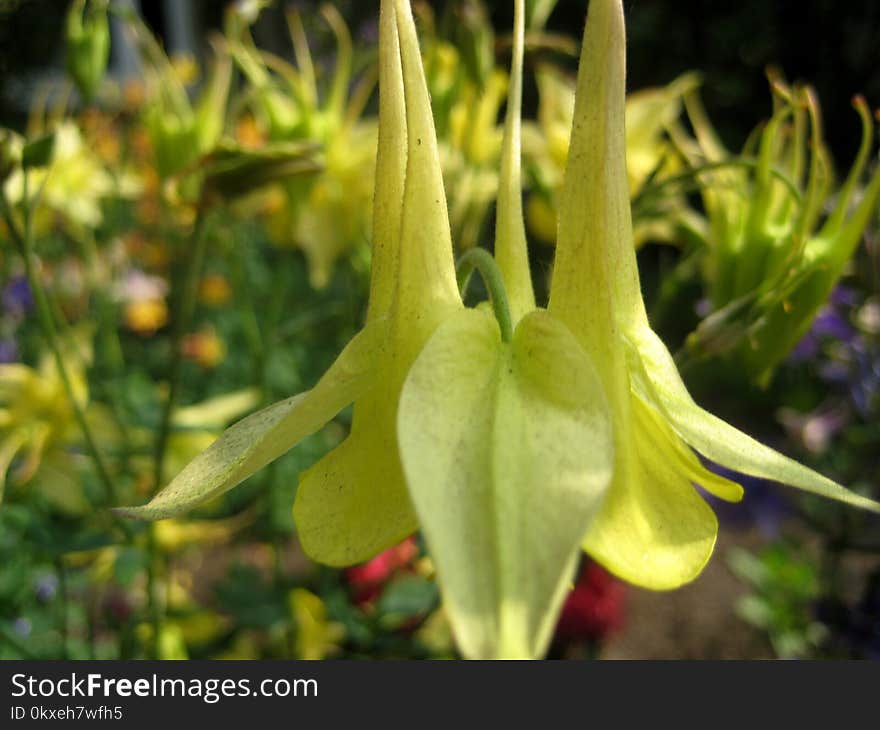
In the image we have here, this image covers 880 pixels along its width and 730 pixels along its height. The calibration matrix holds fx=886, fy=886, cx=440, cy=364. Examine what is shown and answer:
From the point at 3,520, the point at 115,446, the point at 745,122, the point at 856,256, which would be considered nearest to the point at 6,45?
the point at 115,446

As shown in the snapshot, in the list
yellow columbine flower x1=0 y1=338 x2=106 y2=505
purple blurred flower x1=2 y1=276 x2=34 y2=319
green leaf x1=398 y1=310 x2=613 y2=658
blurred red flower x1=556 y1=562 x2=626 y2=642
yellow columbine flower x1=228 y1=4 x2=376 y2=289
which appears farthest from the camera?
purple blurred flower x1=2 y1=276 x2=34 y2=319

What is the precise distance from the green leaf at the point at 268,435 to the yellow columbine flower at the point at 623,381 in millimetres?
105

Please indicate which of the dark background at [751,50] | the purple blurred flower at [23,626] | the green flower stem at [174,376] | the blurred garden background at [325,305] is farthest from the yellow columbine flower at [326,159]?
the dark background at [751,50]

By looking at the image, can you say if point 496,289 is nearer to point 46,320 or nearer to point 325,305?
point 46,320

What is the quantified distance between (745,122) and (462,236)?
12.5 ft

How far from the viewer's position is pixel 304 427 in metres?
0.44

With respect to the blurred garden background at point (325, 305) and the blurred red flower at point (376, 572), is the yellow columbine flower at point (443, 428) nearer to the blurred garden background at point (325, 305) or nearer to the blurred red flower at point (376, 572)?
the blurred garden background at point (325, 305)

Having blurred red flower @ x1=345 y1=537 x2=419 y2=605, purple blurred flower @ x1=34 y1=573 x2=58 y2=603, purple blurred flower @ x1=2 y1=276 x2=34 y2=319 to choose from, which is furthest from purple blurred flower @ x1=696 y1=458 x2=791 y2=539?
purple blurred flower @ x1=2 y1=276 x2=34 y2=319

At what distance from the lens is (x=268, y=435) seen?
430mm

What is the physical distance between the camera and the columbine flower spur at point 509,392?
398mm

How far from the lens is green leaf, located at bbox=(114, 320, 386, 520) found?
43 cm

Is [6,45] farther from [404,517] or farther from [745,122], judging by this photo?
[745,122]

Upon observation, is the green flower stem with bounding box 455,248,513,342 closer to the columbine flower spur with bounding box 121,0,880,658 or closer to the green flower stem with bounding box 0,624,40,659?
the columbine flower spur with bounding box 121,0,880,658

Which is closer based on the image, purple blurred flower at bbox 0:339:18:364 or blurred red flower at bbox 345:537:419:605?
blurred red flower at bbox 345:537:419:605
